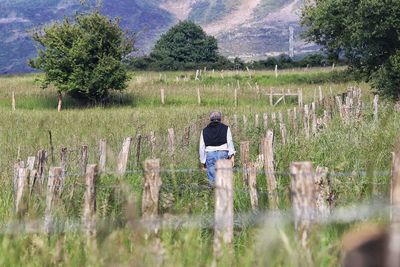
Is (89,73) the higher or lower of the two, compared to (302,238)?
higher

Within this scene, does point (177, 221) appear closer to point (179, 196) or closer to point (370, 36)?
point (179, 196)

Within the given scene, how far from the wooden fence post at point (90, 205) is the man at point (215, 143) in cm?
613

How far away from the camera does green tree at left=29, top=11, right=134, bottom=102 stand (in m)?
37.1

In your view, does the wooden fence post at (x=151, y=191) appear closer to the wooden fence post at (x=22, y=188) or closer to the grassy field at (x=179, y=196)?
the grassy field at (x=179, y=196)

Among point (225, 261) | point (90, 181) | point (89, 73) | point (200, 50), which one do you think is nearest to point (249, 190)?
point (90, 181)

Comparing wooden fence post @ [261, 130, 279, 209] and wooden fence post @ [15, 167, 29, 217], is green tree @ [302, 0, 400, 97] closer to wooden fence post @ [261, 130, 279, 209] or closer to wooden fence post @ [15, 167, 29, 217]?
wooden fence post @ [261, 130, 279, 209]

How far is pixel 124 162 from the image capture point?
9.27 m

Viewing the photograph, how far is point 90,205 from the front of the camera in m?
4.83

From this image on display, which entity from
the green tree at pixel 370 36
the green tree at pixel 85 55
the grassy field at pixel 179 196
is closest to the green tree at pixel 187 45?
the green tree at pixel 85 55

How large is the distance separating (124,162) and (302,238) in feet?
18.6

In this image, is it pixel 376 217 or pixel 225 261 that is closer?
pixel 225 261

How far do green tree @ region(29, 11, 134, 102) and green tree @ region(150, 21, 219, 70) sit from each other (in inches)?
1772

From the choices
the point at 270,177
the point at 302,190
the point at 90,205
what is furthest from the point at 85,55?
the point at 302,190

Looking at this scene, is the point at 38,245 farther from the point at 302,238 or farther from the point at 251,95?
the point at 251,95
